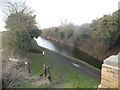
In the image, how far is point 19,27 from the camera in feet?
31.8

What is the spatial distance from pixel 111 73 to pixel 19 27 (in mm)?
9169

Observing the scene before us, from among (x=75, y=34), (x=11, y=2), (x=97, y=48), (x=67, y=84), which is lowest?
(x=67, y=84)

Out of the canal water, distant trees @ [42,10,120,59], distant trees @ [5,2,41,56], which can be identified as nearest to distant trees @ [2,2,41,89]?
A: distant trees @ [5,2,41,56]

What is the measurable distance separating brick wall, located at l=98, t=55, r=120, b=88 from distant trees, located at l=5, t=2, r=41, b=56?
867 cm

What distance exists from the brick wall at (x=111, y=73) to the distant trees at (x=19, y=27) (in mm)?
8671

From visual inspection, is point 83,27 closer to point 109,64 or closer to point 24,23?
point 24,23

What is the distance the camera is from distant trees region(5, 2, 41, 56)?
9438mm

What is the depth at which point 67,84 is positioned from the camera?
6605mm

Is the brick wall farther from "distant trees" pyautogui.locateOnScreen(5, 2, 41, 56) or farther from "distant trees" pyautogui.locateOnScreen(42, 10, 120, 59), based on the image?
"distant trees" pyautogui.locateOnScreen(42, 10, 120, 59)

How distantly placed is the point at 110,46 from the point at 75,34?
27.0 feet

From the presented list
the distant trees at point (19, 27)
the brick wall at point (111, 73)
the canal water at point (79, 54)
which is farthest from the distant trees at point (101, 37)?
the brick wall at point (111, 73)

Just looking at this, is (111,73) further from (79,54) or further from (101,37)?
(79,54)

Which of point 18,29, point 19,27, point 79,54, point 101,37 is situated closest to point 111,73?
point 18,29

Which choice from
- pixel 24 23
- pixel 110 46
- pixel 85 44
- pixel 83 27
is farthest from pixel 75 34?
pixel 24 23
